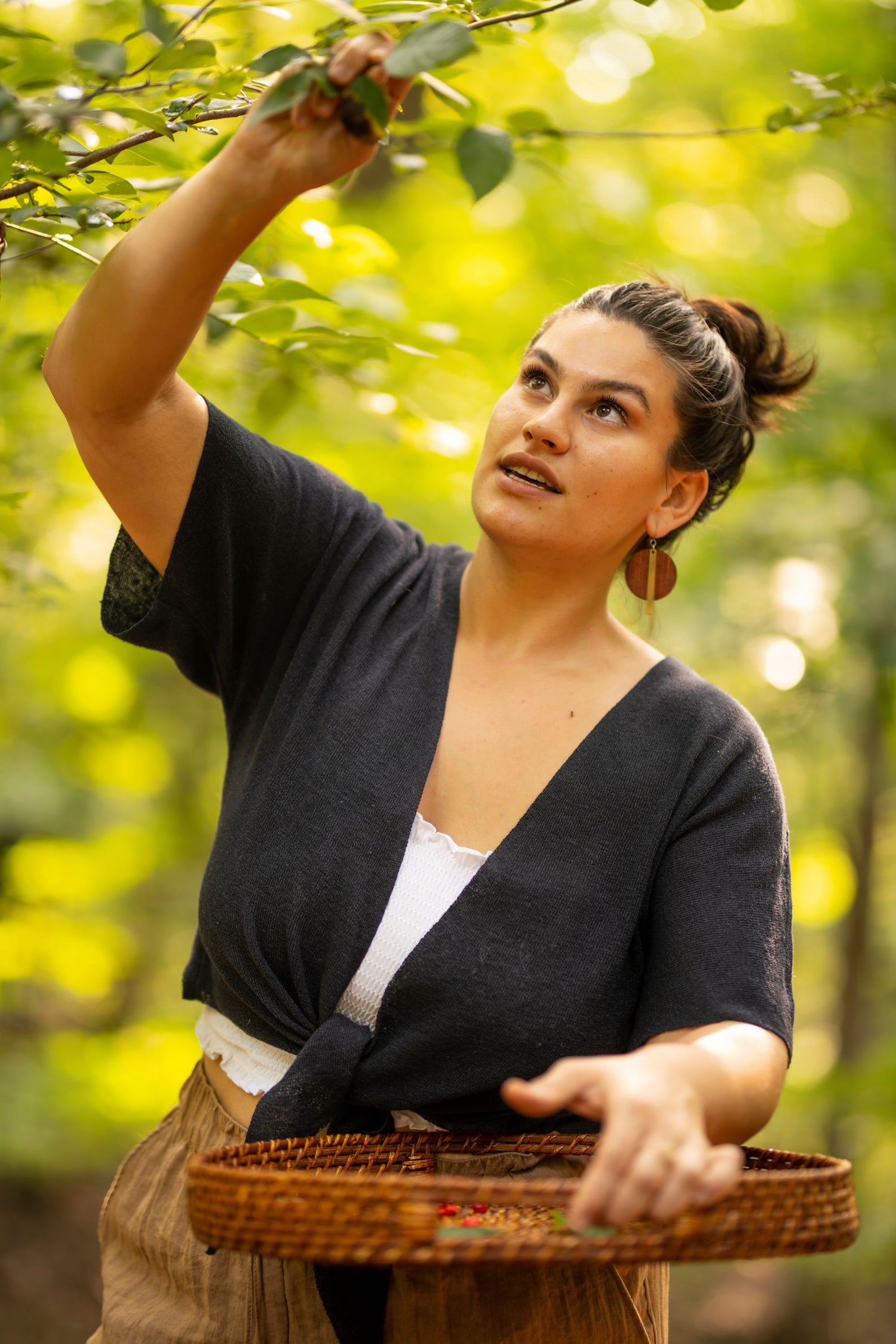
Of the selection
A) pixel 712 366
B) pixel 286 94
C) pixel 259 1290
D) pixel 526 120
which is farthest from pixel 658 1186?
pixel 526 120

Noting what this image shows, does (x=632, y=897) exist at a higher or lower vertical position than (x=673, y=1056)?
lower

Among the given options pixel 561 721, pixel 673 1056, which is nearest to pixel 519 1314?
pixel 673 1056

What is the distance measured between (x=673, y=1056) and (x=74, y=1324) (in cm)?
470

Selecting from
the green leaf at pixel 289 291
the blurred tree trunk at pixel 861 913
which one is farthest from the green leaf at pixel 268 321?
the blurred tree trunk at pixel 861 913

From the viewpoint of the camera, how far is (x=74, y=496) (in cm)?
248

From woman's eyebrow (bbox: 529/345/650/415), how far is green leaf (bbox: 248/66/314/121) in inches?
26.0

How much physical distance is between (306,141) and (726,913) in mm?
1032

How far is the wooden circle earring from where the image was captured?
1854 millimetres

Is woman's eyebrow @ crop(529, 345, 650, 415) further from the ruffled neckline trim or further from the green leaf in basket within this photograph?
the green leaf in basket

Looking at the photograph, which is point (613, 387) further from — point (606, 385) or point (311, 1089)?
point (311, 1089)

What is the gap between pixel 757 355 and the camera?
1924 mm

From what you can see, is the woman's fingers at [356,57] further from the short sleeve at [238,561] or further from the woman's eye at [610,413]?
the woman's eye at [610,413]

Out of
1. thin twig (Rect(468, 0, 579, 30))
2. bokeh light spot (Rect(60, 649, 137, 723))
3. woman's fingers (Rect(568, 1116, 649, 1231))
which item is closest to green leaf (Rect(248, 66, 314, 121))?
thin twig (Rect(468, 0, 579, 30))

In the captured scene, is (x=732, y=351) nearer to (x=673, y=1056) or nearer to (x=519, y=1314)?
(x=673, y=1056)
